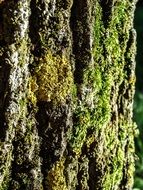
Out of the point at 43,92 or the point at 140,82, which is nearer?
the point at 43,92

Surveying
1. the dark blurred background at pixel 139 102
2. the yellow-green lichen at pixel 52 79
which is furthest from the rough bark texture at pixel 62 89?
the dark blurred background at pixel 139 102

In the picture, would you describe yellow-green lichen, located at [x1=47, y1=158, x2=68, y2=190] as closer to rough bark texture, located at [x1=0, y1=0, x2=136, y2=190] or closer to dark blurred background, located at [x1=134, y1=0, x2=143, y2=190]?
rough bark texture, located at [x1=0, y1=0, x2=136, y2=190]

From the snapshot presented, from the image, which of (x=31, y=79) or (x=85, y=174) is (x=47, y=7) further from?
(x=85, y=174)

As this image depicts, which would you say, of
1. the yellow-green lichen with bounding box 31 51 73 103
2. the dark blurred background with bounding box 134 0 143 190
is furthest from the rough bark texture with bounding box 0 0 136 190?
the dark blurred background with bounding box 134 0 143 190

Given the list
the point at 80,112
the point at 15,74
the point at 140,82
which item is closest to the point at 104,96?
the point at 80,112

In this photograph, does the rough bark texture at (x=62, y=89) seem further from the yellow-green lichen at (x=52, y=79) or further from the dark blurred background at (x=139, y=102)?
the dark blurred background at (x=139, y=102)

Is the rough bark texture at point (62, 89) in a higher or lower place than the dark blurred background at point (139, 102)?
lower

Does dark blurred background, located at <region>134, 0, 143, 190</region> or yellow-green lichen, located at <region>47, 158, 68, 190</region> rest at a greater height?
dark blurred background, located at <region>134, 0, 143, 190</region>

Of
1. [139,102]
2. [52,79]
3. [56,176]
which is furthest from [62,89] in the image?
[139,102]
